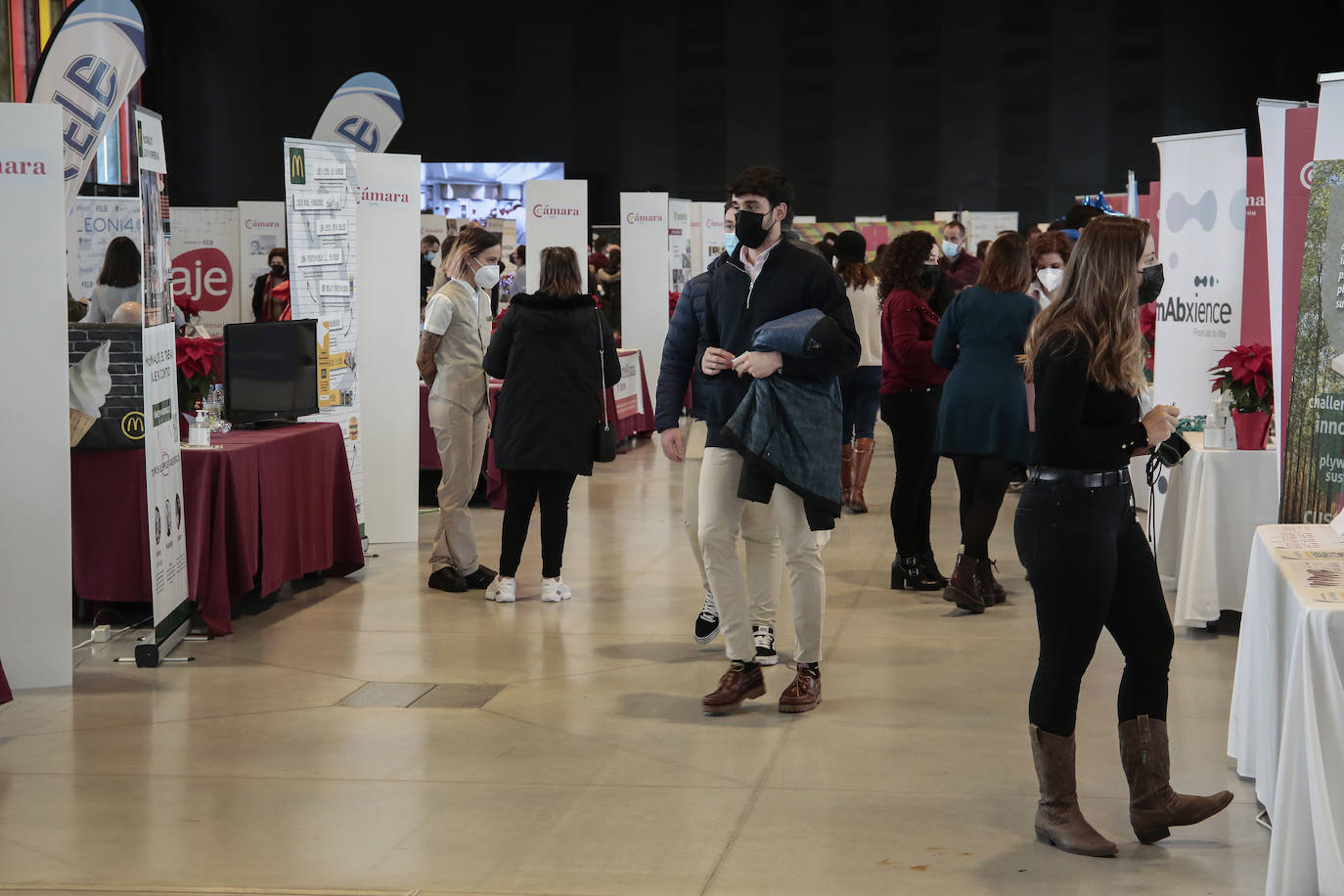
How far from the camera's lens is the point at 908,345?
6.39 m

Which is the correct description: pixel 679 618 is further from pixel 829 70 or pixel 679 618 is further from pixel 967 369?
pixel 829 70

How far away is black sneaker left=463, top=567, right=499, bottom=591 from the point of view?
650 cm

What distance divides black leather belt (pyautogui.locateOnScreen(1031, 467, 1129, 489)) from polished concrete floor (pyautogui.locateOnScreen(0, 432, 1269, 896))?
33.3 inches

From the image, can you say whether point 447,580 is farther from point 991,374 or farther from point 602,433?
point 991,374

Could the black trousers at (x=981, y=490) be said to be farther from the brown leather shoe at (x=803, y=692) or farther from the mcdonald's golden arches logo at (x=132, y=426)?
the mcdonald's golden arches logo at (x=132, y=426)

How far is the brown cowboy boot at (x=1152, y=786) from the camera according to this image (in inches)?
129

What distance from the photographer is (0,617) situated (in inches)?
188

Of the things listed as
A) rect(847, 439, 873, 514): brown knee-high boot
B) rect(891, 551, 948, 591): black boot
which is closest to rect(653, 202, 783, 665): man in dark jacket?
rect(891, 551, 948, 591): black boot

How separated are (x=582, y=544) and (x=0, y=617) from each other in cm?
332

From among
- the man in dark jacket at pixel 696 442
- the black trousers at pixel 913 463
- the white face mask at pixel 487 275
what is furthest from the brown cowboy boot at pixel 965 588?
the white face mask at pixel 487 275

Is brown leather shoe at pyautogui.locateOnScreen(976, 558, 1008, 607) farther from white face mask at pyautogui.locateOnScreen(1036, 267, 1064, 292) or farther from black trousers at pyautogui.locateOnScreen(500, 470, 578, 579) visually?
black trousers at pyautogui.locateOnScreen(500, 470, 578, 579)

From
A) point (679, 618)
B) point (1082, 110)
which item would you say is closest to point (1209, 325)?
point (679, 618)

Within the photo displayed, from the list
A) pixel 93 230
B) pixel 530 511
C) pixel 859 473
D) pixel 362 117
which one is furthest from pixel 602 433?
pixel 93 230

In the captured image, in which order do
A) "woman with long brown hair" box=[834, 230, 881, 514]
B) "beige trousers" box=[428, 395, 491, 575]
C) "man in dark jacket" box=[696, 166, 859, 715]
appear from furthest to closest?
"woman with long brown hair" box=[834, 230, 881, 514] < "beige trousers" box=[428, 395, 491, 575] < "man in dark jacket" box=[696, 166, 859, 715]
